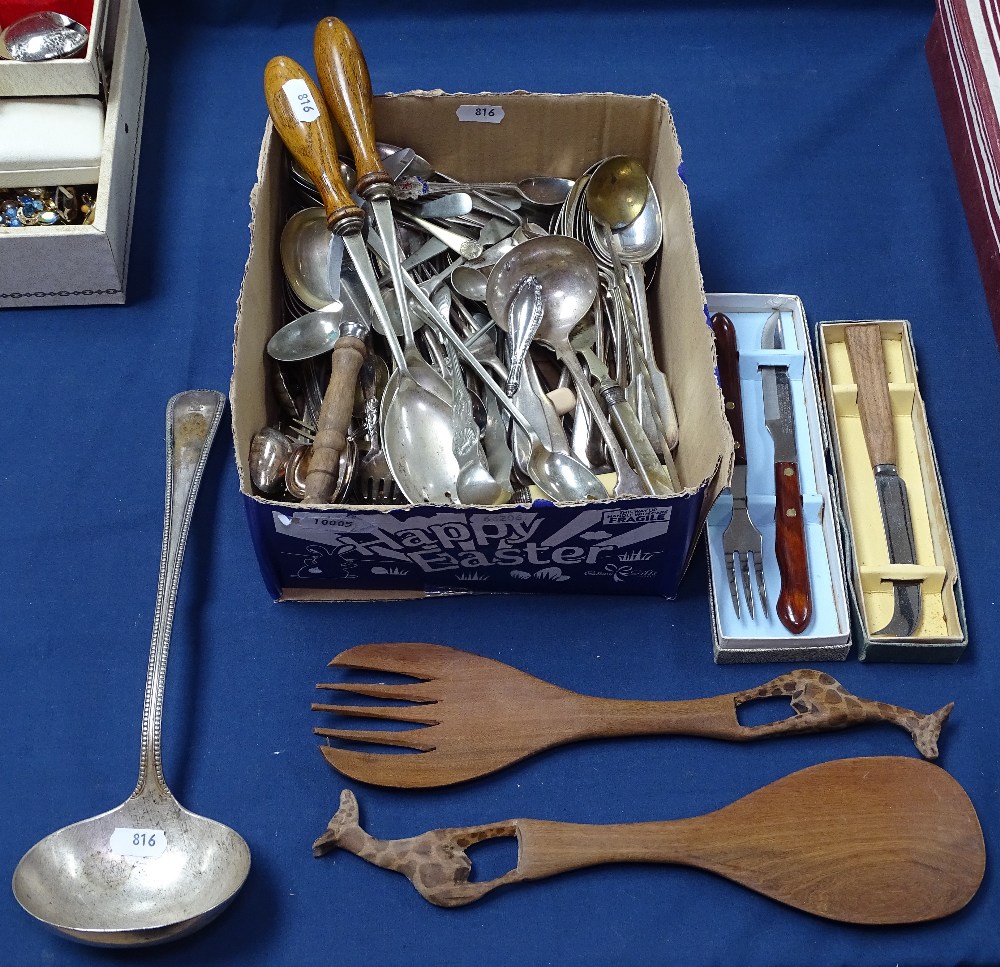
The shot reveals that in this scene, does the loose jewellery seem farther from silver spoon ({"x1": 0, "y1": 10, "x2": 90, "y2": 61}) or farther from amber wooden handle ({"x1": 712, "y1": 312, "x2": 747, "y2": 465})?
amber wooden handle ({"x1": 712, "y1": 312, "x2": 747, "y2": 465})

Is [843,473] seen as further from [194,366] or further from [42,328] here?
[42,328]

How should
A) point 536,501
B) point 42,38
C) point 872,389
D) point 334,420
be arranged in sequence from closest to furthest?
point 536,501
point 334,420
point 872,389
point 42,38

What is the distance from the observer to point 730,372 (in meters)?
0.93

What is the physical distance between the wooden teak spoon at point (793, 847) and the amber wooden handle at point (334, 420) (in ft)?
0.70

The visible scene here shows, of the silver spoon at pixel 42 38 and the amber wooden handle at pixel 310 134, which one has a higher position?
the silver spoon at pixel 42 38

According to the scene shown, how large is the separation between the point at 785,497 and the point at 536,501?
0.25 metres

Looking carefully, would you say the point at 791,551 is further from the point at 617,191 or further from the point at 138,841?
the point at 138,841

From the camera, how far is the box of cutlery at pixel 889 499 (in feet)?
2.75

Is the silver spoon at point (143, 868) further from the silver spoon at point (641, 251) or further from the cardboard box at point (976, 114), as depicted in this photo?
the cardboard box at point (976, 114)

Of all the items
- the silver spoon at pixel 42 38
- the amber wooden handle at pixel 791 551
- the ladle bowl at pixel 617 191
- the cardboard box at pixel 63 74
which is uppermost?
the silver spoon at pixel 42 38

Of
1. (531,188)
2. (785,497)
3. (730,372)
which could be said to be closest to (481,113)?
(531,188)

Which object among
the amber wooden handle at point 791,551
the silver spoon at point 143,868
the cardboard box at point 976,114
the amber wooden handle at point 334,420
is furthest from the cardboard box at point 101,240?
the cardboard box at point 976,114

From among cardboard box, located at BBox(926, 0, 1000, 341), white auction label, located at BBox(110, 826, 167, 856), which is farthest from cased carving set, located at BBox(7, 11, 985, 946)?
cardboard box, located at BBox(926, 0, 1000, 341)

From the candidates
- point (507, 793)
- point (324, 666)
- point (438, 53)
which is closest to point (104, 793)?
point (324, 666)
